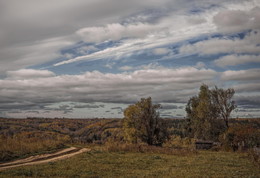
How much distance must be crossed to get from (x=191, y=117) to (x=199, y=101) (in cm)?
488

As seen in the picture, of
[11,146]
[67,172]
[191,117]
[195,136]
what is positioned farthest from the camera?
[191,117]

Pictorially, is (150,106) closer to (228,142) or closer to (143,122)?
(143,122)

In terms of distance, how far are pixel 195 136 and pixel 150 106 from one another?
19443mm

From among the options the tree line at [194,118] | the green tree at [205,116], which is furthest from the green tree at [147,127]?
the green tree at [205,116]

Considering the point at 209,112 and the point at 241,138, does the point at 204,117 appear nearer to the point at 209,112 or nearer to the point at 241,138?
the point at 209,112

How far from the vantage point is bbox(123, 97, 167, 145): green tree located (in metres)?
48.2

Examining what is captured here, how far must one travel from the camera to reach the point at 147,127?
48156 millimetres

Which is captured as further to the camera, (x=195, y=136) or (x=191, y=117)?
(x=191, y=117)

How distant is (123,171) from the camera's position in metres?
19.2

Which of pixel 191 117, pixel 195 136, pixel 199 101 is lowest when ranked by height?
pixel 195 136

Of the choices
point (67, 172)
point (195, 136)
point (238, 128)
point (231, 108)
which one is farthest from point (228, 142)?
point (67, 172)

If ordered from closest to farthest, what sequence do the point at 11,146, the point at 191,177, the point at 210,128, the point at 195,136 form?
1. the point at 191,177
2. the point at 11,146
3. the point at 210,128
4. the point at 195,136

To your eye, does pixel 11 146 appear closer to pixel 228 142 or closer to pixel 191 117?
pixel 228 142

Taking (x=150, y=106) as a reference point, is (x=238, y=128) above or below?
below
